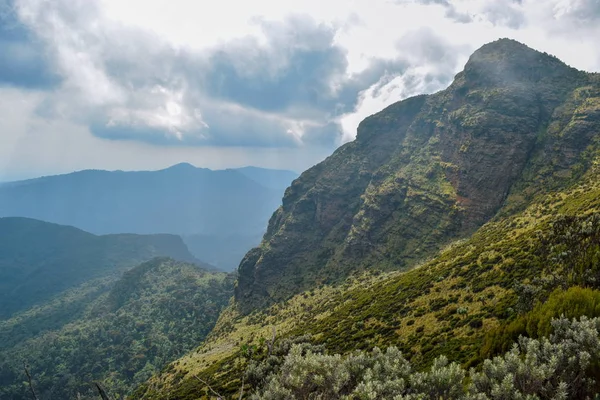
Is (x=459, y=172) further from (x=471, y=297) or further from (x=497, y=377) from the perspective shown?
(x=497, y=377)

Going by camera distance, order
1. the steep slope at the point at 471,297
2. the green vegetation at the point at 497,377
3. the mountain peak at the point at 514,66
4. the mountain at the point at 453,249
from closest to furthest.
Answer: the green vegetation at the point at 497,377, the steep slope at the point at 471,297, the mountain at the point at 453,249, the mountain peak at the point at 514,66

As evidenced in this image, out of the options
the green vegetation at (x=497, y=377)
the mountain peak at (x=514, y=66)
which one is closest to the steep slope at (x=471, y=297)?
the green vegetation at (x=497, y=377)

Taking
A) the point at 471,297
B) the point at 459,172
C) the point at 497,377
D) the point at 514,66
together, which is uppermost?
the point at 514,66

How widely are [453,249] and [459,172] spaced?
2047 inches

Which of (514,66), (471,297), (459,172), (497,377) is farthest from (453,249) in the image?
(514,66)

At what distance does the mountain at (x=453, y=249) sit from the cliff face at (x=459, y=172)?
2.08 ft

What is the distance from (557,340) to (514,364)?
5660mm

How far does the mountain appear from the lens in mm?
44469

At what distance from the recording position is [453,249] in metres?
105

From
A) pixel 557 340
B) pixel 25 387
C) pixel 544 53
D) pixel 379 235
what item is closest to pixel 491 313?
pixel 557 340

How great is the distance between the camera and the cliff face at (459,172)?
4968 inches

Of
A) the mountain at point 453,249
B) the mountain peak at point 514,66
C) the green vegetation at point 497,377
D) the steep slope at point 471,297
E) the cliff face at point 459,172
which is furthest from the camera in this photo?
the mountain peak at point 514,66

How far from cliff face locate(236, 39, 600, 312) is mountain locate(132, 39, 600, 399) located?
63 cm

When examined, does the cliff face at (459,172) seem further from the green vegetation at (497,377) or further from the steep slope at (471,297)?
the green vegetation at (497,377)
